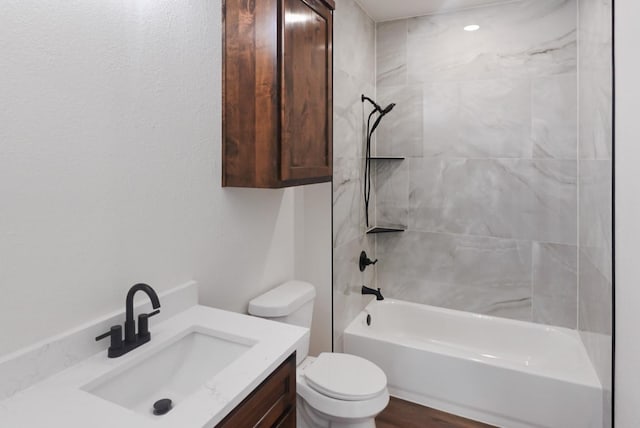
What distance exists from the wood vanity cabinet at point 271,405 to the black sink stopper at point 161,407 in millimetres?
285

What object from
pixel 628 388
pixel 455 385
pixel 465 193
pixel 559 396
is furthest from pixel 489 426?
pixel 465 193

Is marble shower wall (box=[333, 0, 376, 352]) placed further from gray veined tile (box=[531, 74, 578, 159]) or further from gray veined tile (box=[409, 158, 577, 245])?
gray veined tile (box=[531, 74, 578, 159])

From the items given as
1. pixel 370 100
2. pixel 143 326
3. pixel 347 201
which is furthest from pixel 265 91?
pixel 370 100

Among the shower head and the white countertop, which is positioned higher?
the shower head

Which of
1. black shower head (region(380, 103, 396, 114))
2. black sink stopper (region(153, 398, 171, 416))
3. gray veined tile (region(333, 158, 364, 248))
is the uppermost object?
black shower head (region(380, 103, 396, 114))

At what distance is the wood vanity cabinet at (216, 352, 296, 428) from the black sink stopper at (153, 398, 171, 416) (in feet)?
0.93

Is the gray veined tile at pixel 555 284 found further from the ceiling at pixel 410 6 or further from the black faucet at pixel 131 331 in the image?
the black faucet at pixel 131 331

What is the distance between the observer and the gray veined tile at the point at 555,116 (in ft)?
8.11

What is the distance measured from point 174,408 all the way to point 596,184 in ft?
6.87

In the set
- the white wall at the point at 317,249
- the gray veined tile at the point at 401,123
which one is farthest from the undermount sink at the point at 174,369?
the gray veined tile at the point at 401,123

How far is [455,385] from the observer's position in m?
2.32

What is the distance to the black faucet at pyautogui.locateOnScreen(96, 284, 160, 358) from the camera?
1.16 meters

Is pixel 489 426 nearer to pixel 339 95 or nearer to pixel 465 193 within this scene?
pixel 465 193

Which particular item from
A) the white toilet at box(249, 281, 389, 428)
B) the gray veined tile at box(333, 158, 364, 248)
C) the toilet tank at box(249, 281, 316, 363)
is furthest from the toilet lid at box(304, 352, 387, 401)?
the gray veined tile at box(333, 158, 364, 248)
